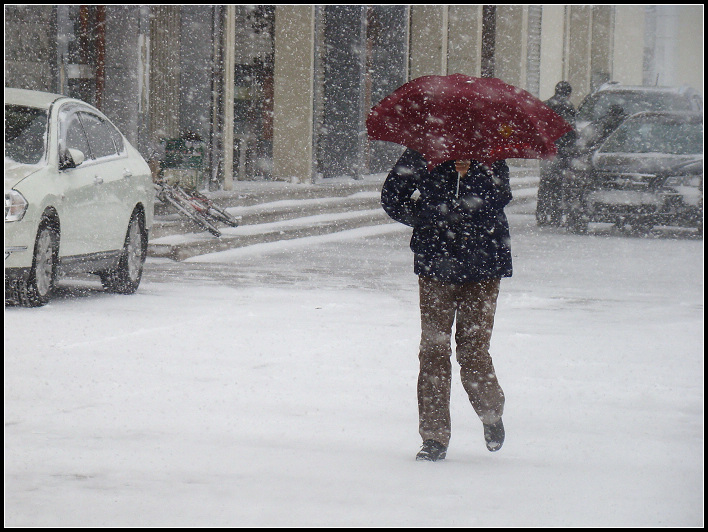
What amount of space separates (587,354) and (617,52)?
42.3 metres

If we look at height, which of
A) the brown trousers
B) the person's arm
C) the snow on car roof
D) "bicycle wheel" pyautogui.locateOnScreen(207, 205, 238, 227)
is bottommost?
"bicycle wheel" pyautogui.locateOnScreen(207, 205, 238, 227)

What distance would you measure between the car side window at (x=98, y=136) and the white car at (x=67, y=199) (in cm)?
1

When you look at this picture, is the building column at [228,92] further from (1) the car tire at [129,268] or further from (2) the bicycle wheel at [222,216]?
(1) the car tire at [129,268]

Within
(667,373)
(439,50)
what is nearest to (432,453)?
(667,373)

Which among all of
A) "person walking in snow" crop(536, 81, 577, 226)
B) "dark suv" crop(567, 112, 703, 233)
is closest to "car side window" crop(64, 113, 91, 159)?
"person walking in snow" crop(536, 81, 577, 226)

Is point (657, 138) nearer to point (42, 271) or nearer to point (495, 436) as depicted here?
point (42, 271)

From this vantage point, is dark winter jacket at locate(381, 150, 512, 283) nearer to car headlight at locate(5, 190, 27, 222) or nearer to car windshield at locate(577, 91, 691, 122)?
car headlight at locate(5, 190, 27, 222)

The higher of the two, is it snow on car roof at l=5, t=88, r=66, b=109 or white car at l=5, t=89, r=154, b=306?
snow on car roof at l=5, t=88, r=66, b=109

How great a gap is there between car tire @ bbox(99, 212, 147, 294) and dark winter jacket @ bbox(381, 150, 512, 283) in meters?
6.43

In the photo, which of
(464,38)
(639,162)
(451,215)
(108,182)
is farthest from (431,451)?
(464,38)

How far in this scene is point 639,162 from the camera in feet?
62.5

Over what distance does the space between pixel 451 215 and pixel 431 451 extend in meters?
1.07

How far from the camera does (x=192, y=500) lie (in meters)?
5.48

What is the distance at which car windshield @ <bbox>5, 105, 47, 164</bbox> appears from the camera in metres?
11.3
